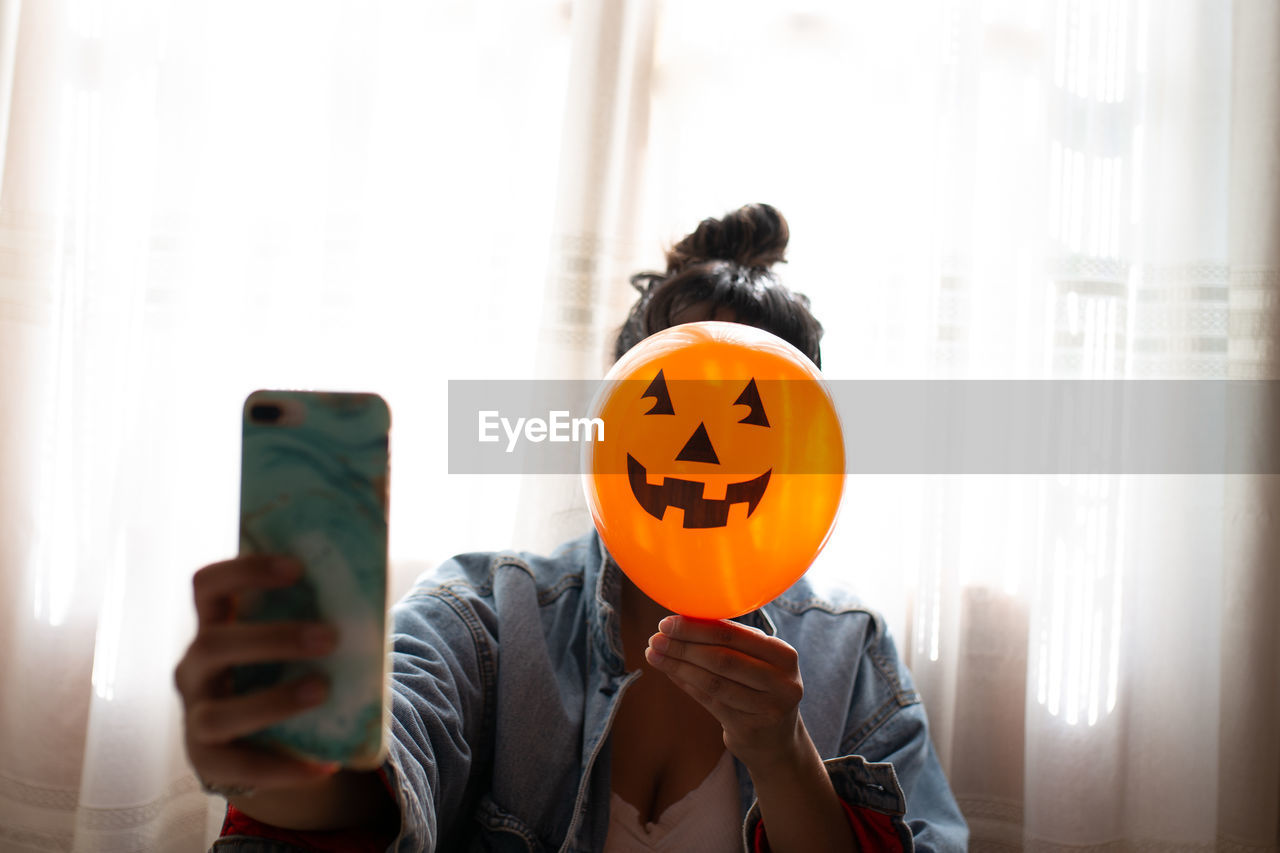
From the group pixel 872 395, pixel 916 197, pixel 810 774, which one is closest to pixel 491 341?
pixel 872 395

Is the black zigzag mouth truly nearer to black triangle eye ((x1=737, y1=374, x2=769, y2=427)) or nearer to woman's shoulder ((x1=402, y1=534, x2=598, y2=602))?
black triangle eye ((x1=737, y1=374, x2=769, y2=427))

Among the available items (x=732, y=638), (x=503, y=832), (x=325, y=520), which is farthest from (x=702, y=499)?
(x=503, y=832)

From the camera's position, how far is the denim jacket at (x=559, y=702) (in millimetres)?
880

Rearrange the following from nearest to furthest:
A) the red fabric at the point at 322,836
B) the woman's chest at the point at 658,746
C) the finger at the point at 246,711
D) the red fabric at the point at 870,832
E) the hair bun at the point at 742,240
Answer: the finger at the point at 246,711
the red fabric at the point at 322,836
the red fabric at the point at 870,832
the woman's chest at the point at 658,746
the hair bun at the point at 742,240

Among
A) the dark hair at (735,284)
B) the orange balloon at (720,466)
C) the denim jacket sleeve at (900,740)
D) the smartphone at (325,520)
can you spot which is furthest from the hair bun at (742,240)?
the smartphone at (325,520)

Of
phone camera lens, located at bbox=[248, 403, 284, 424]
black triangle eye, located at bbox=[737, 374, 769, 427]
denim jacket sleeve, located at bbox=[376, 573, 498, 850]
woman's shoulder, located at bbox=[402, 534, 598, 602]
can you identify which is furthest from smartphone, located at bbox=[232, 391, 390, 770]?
woman's shoulder, located at bbox=[402, 534, 598, 602]

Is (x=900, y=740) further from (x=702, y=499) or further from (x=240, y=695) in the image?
(x=240, y=695)

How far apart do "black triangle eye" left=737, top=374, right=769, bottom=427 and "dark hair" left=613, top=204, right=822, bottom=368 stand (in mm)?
330

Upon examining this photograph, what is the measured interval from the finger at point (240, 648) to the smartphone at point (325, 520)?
Result: 10mm

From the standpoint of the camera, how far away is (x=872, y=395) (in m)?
1.33

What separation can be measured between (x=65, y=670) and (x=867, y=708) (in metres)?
1.26

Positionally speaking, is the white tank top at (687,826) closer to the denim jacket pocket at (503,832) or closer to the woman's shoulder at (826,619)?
the denim jacket pocket at (503,832)

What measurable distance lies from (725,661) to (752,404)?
8.9 inches

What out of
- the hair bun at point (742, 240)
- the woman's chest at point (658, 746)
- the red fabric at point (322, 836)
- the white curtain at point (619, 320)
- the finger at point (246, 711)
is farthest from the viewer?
the white curtain at point (619, 320)
